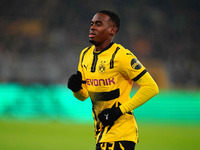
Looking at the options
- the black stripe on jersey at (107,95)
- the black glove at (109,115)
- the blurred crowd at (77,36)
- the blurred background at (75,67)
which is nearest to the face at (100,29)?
the black stripe on jersey at (107,95)

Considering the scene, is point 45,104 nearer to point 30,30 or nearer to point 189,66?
point 30,30

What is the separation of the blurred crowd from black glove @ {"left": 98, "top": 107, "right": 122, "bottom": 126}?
35.9 feet

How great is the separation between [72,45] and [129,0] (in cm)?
447

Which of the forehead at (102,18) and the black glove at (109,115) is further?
the forehead at (102,18)

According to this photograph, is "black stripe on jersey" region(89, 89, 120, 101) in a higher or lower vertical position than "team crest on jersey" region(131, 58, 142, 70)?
lower

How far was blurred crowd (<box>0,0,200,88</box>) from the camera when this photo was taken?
1585cm

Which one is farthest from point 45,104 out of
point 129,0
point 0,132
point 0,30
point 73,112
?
point 129,0

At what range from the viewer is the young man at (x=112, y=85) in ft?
12.8

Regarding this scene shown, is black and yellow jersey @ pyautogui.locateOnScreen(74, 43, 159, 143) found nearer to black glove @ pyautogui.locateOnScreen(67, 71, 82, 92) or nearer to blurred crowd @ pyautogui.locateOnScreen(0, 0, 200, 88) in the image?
black glove @ pyautogui.locateOnScreen(67, 71, 82, 92)

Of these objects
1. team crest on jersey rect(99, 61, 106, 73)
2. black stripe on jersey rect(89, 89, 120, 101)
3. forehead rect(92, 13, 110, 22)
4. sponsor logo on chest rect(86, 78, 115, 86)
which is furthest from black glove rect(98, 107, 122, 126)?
forehead rect(92, 13, 110, 22)

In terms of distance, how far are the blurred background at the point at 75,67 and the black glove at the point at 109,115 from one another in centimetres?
493

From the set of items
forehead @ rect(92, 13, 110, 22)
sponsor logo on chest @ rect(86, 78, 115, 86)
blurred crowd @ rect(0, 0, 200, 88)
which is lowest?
sponsor logo on chest @ rect(86, 78, 115, 86)

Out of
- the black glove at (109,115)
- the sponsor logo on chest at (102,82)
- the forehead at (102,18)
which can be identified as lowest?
the black glove at (109,115)

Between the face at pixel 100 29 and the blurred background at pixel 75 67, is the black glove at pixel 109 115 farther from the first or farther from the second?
the blurred background at pixel 75 67
